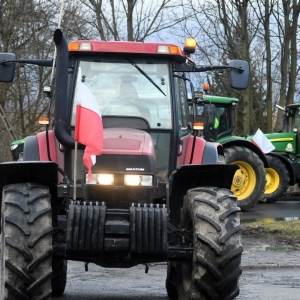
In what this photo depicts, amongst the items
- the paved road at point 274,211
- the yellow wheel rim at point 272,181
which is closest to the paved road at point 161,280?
the paved road at point 274,211

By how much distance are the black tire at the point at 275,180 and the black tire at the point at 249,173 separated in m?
1.59

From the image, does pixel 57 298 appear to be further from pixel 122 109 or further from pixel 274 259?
pixel 274 259

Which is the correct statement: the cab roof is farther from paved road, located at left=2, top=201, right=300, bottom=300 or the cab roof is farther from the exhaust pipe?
paved road, located at left=2, top=201, right=300, bottom=300

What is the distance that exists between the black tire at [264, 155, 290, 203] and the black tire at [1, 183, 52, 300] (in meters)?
13.4

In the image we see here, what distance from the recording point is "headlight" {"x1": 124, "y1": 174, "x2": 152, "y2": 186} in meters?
7.12

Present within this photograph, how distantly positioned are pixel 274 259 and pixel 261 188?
6.65m

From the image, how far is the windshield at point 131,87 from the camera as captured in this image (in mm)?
8016

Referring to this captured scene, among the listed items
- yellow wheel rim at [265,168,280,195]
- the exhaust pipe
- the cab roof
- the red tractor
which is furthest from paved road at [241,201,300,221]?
the exhaust pipe

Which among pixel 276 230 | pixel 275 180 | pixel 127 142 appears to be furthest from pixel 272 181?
pixel 127 142

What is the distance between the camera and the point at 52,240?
6895mm

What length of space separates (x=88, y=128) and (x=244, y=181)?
1152cm

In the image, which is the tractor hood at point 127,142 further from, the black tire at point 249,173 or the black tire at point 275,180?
the black tire at point 275,180

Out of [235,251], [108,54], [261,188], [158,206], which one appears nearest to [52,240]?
[158,206]

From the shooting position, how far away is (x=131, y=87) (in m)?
8.08
